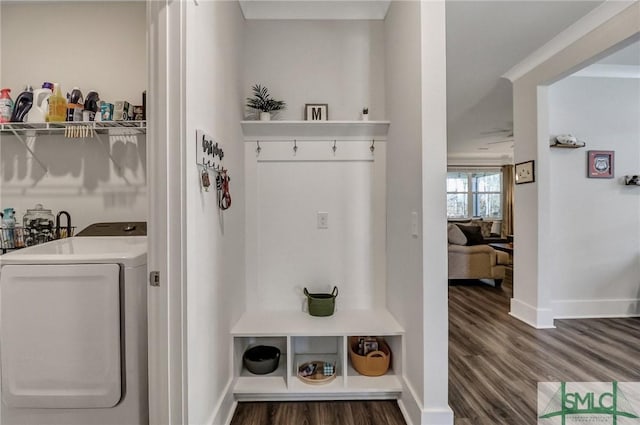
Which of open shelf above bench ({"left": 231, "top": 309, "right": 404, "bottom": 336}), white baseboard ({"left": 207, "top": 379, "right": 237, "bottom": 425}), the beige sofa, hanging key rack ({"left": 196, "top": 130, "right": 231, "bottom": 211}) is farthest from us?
the beige sofa

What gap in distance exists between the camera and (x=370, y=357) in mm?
1946

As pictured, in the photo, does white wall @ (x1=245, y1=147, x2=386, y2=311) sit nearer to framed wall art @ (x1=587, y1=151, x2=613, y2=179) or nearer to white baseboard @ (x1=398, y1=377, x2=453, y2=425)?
white baseboard @ (x1=398, y1=377, x2=453, y2=425)

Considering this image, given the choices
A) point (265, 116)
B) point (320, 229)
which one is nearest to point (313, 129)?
point (265, 116)

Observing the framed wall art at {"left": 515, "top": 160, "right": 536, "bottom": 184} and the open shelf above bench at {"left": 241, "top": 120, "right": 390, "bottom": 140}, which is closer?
the open shelf above bench at {"left": 241, "top": 120, "right": 390, "bottom": 140}

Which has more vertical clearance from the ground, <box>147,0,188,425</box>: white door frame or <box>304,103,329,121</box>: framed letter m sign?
<box>304,103,329,121</box>: framed letter m sign

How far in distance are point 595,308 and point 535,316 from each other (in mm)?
861

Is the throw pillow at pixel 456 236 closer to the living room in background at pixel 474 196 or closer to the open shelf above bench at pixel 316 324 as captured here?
the open shelf above bench at pixel 316 324

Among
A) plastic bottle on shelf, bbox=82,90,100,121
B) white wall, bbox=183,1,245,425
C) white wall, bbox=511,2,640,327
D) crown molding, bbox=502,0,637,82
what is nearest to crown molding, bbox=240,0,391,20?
white wall, bbox=183,1,245,425

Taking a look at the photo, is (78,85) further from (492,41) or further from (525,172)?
(525,172)

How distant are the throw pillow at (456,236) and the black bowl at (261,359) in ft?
Result: 12.2

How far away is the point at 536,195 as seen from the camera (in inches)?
119

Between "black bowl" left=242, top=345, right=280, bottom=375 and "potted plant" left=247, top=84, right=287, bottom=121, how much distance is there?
157 cm

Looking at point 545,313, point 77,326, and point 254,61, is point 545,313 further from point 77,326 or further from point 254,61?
point 77,326

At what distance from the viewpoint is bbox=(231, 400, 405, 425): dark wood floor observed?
5.55 feet
